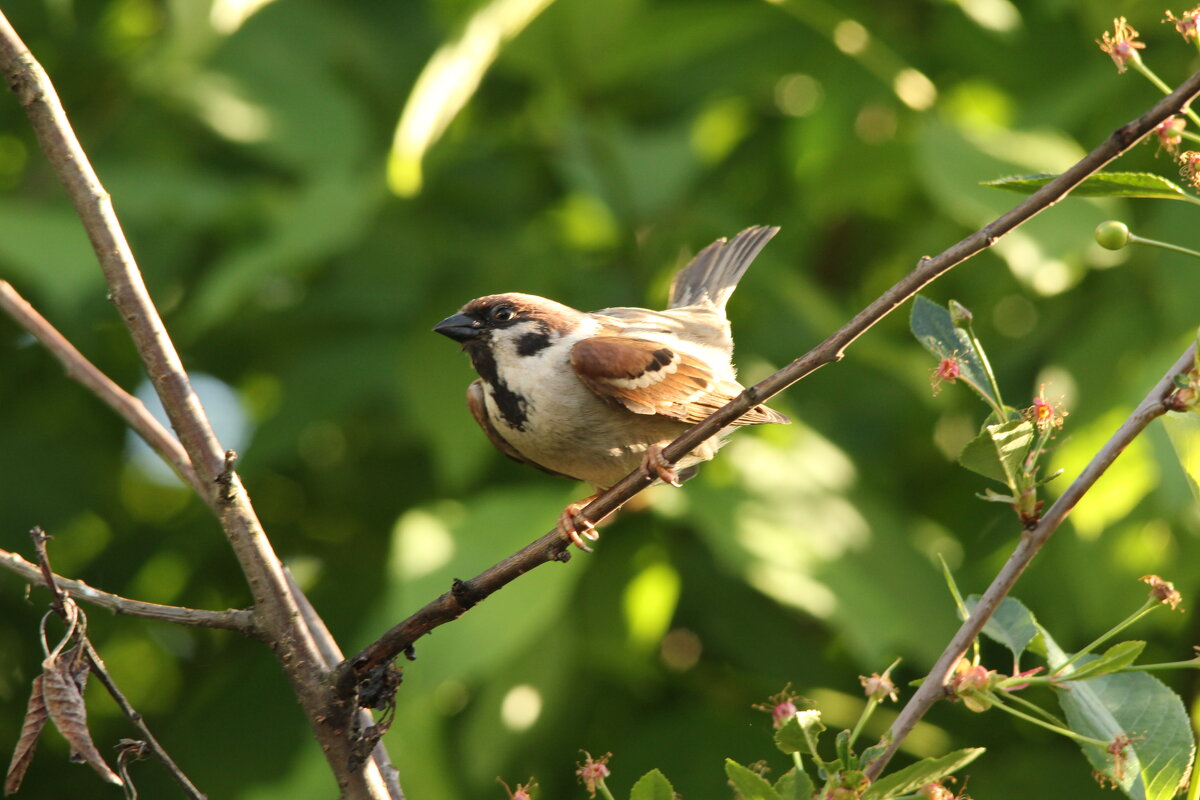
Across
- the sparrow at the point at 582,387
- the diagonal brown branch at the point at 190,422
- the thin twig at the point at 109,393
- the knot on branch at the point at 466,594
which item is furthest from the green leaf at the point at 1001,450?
the sparrow at the point at 582,387

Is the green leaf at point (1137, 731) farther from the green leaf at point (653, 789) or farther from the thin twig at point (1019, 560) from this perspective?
the green leaf at point (653, 789)

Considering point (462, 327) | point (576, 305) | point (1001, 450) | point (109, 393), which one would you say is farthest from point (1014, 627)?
point (576, 305)

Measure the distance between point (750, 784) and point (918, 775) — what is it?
0.57 feet

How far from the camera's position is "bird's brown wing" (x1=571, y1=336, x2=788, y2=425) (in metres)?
2.91

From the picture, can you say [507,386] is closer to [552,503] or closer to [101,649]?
[552,503]

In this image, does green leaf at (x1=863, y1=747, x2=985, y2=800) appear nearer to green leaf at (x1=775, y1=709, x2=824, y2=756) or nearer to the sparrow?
green leaf at (x1=775, y1=709, x2=824, y2=756)

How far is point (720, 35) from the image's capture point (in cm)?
349

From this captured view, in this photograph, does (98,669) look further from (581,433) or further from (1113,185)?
(581,433)

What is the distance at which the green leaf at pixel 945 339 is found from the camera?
57.9 inches

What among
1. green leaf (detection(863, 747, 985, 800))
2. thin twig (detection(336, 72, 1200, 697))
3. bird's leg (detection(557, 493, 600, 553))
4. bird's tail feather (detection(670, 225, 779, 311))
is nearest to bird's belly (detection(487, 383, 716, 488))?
bird's leg (detection(557, 493, 600, 553))

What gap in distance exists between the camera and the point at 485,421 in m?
3.10

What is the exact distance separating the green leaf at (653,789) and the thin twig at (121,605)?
1.67 ft

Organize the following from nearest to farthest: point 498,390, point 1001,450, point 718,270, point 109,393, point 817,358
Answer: point 1001,450 < point 817,358 < point 109,393 < point 498,390 < point 718,270

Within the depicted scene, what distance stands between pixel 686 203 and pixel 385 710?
8.25 feet
